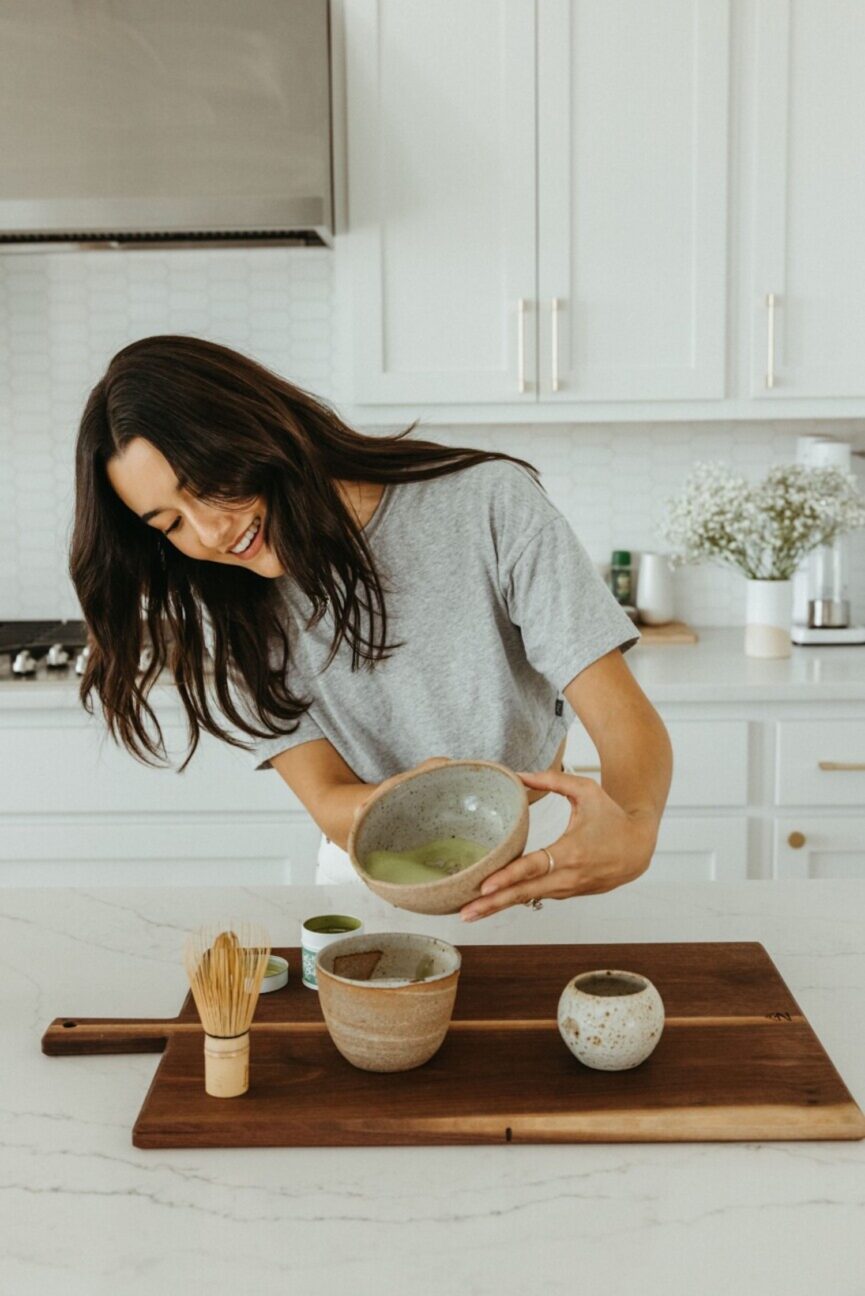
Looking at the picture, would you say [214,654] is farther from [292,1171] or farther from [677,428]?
[677,428]

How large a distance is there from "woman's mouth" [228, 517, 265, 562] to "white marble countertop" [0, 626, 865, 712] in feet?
4.07

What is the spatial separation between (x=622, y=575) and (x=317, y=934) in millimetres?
2048

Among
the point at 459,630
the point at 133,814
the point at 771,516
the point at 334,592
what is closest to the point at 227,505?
the point at 334,592

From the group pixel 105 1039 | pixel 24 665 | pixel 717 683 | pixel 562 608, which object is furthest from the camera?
pixel 24 665

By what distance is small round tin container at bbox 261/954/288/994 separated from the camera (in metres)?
1.20

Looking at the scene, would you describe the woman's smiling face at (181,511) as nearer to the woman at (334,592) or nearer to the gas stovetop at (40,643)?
the woman at (334,592)

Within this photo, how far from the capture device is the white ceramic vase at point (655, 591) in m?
3.09

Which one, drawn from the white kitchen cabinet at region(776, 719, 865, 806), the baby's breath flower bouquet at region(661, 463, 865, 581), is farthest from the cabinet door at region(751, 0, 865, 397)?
the white kitchen cabinet at region(776, 719, 865, 806)

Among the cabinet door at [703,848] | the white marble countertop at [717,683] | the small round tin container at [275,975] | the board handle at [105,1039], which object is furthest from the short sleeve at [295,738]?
the cabinet door at [703,848]

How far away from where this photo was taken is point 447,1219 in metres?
0.87

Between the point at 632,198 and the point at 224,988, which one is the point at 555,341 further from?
the point at 224,988

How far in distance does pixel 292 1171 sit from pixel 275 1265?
0.11 metres

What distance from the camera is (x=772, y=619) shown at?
9.09 feet

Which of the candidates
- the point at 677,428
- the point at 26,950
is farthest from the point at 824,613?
the point at 26,950
